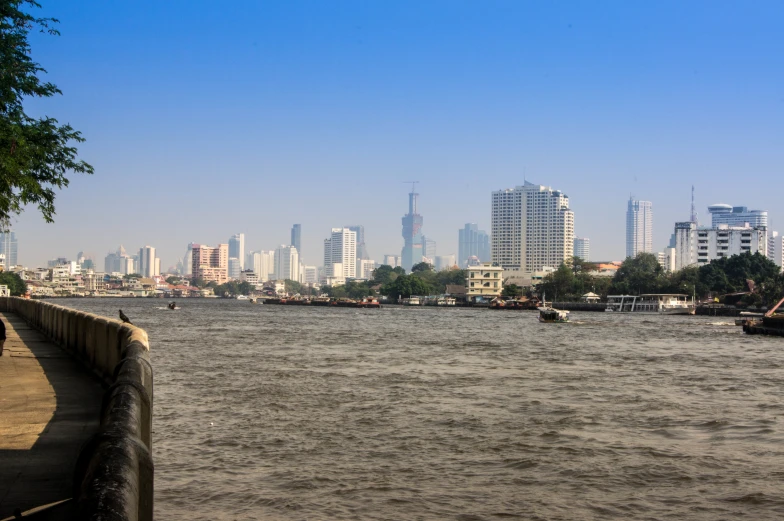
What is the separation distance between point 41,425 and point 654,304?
161 m

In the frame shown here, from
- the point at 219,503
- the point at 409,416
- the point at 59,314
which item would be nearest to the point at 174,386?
the point at 59,314

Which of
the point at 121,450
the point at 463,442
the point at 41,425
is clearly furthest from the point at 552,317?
the point at 121,450

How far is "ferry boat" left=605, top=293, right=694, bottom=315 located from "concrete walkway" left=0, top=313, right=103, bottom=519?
141 m

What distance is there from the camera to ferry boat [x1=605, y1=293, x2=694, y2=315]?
485 feet

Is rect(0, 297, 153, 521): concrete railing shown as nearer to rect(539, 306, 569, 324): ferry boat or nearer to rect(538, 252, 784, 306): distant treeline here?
rect(539, 306, 569, 324): ferry boat

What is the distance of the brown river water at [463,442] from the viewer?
12.9 m

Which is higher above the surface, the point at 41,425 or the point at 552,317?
the point at 41,425

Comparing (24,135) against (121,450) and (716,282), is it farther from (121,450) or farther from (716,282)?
(716,282)

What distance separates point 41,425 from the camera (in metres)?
10.5

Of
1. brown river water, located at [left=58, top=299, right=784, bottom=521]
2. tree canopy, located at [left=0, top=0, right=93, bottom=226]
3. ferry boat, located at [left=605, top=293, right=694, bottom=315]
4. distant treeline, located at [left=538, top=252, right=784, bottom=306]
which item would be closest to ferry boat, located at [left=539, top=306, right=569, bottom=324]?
ferry boat, located at [left=605, top=293, right=694, bottom=315]

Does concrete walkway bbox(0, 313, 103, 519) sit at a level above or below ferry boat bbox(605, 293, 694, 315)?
above

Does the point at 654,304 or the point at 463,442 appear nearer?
the point at 463,442

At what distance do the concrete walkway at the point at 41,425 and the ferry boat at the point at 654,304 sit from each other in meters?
141

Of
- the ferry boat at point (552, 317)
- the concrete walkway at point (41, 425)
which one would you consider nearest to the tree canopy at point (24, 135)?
the concrete walkway at point (41, 425)
